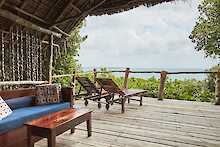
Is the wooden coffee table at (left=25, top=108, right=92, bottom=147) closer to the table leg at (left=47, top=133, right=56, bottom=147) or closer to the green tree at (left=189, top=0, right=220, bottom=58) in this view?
the table leg at (left=47, top=133, right=56, bottom=147)

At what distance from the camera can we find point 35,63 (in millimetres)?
5840

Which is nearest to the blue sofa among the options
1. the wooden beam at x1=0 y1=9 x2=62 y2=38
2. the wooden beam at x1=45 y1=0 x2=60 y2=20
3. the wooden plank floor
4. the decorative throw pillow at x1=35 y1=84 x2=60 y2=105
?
the decorative throw pillow at x1=35 y1=84 x2=60 y2=105

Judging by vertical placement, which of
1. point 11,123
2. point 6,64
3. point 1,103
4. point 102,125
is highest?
point 6,64

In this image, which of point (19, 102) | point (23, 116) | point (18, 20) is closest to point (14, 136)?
point (23, 116)

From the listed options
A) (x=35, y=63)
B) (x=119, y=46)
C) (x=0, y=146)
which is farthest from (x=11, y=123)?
(x=119, y=46)

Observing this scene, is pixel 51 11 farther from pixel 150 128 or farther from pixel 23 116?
pixel 150 128

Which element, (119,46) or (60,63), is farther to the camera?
(119,46)

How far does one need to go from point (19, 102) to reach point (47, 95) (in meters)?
0.48

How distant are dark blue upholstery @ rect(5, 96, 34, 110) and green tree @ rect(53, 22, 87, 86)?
3764 mm

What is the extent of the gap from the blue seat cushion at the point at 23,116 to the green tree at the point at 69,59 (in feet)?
13.2

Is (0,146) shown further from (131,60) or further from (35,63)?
(131,60)

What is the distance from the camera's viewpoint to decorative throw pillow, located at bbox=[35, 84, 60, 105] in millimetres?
3826

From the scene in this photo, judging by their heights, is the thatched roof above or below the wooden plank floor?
above

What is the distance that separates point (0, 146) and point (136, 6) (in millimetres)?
4644
